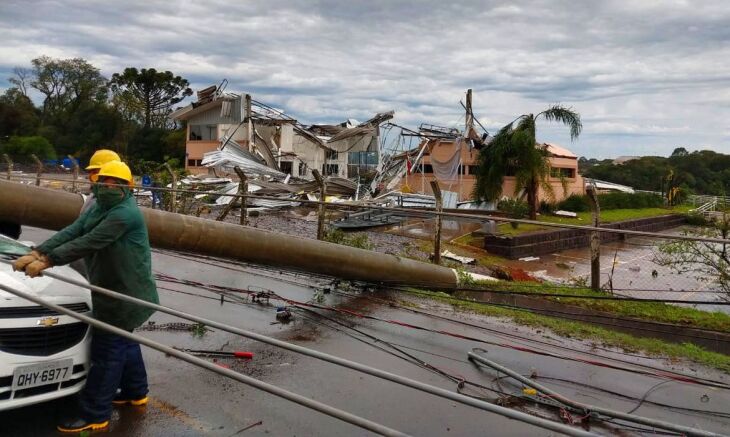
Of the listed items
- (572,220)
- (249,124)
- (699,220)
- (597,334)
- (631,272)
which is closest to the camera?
(597,334)

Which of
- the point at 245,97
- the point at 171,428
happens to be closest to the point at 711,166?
the point at 245,97

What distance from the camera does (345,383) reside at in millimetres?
5434

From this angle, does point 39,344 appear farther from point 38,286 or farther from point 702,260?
point 702,260

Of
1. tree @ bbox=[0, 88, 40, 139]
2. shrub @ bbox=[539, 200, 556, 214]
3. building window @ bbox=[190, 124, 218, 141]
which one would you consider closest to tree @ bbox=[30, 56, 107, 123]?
tree @ bbox=[0, 88, 40, 139]

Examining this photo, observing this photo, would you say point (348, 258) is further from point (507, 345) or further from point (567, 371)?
point (567, 371)

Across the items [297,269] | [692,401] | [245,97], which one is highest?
[245,97]

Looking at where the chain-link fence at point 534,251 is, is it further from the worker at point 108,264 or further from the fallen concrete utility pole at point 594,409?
the worker at point 108,264

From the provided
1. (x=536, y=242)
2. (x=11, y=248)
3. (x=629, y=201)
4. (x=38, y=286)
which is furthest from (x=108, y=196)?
(x=629, y=201)

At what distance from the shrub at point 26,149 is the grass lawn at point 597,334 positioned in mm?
41485

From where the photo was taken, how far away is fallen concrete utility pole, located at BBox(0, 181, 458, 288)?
25.1ft

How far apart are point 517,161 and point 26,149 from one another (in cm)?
3563

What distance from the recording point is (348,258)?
8172 mm

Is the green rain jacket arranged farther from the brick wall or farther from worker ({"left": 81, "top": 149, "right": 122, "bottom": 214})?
the brick wall

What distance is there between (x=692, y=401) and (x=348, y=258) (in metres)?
4.36
